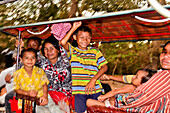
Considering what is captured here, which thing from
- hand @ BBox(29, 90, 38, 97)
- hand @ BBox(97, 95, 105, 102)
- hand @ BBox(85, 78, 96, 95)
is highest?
hand @ BBox(85, 78, 96, 95)

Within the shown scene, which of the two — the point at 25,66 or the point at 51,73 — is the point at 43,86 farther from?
the point at 25,66

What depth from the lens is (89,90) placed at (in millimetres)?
2543

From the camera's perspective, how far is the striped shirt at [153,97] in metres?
1.95

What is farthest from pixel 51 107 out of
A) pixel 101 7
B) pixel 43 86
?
pixel 101 7

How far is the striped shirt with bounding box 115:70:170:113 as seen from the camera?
1947 mm

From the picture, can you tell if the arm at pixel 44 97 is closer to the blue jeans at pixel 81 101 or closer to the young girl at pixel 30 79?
the young girl at pixel 30 79

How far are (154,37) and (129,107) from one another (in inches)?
56.1

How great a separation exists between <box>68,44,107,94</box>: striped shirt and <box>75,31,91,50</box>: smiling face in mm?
80

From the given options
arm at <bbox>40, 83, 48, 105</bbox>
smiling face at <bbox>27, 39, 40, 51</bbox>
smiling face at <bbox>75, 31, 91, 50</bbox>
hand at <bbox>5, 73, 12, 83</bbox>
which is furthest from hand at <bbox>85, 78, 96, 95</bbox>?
hand at <bbox>5, 73, 12, 83</bbox>

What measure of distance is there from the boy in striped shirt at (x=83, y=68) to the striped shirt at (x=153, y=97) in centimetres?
60

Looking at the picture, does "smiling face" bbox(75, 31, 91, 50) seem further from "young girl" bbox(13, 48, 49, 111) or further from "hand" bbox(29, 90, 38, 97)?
"hand" bbox(29, 90, 38, 97)

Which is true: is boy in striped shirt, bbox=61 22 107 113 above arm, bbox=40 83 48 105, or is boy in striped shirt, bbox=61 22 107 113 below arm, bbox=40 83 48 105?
above

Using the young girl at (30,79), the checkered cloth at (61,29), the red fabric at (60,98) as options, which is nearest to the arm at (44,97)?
the young girl at (30,79)

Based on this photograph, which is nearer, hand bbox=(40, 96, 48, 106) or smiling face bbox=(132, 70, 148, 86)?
smiling face bbox=(132, 70, 148, 86)
